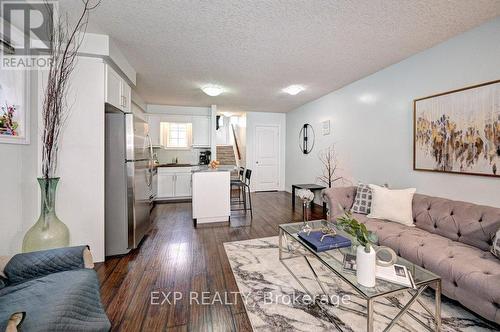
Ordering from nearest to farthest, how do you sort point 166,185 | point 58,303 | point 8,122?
point 58,303 < point 8,122 < point 166,185

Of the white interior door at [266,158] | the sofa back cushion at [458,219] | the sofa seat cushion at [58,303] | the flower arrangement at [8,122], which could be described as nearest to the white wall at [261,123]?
the white interior door at [266,158]

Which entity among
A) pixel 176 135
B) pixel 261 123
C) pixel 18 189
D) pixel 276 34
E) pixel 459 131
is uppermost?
pixel 276 34

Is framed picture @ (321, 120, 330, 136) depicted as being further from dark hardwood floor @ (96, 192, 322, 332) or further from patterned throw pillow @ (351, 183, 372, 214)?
dark hardwood floor @ (96, 192, 322, 332)

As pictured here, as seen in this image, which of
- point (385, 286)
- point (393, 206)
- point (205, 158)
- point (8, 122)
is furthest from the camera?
point (205, 158)

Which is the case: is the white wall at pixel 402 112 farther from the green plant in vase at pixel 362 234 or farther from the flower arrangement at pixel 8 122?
the flower arrangement at pixel 8 122

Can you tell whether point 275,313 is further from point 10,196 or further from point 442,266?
point 10,196

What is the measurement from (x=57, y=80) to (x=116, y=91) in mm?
581

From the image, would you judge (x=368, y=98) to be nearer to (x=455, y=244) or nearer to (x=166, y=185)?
(x=455, y=244)

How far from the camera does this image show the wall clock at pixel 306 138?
521 cm

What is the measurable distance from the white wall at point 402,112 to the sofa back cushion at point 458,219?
0.27 metres

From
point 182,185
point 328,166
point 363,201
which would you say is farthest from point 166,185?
point 363,201

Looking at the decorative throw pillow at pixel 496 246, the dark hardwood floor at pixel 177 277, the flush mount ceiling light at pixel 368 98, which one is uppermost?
the flush mount ceiling light at pixel 368 98

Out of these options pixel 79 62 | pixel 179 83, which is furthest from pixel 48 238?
pixel 179 83

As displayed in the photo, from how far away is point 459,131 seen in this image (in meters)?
2.30
